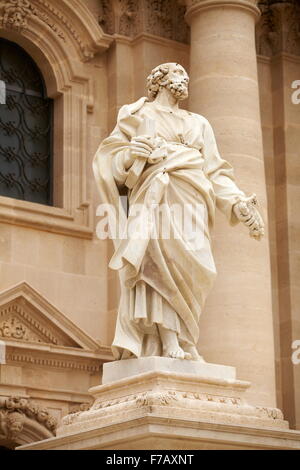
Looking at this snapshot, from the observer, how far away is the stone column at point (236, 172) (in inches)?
665

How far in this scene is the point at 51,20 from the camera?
61.9ft

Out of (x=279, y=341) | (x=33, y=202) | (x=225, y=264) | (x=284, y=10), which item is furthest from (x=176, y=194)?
(x=284, y=10)

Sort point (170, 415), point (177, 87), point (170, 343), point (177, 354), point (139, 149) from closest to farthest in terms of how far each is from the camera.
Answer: point (170, 415) < point (177, 354) < point (170, 343) < point (139, 149) < point (177, 87)

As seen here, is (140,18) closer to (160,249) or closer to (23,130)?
(23,130)

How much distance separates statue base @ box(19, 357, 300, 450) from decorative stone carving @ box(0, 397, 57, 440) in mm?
5957

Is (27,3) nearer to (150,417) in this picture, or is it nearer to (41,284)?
(41,284)

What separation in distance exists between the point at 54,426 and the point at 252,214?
22.4 feet

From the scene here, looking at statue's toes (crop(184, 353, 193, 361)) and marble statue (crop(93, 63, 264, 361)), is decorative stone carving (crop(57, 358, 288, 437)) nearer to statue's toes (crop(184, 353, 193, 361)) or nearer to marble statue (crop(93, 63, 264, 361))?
statue's toes (crop(184, 353, 193, 361))

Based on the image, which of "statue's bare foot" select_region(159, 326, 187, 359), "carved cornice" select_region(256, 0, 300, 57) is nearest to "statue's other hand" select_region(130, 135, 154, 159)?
"statue's bare foot" select_region(159, 326, 187, 359)

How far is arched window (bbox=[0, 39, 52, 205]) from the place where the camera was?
59.7ft

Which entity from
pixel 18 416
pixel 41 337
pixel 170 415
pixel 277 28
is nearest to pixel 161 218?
pixel 170 415

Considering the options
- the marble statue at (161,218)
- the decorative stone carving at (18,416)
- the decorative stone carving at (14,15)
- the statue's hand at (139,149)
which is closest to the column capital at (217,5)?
the decorative stone carving at (14,15)

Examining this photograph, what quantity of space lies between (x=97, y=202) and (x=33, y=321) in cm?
209
